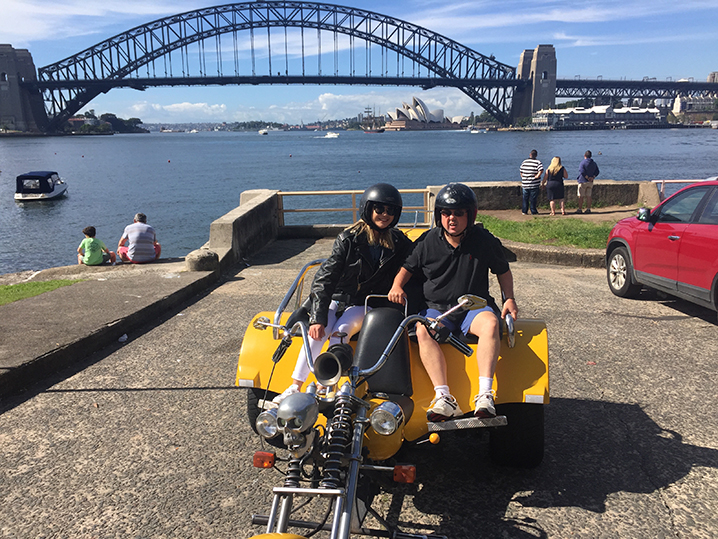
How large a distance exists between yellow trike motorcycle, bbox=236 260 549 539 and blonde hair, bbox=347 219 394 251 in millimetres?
647

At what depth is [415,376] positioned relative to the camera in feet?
11.7

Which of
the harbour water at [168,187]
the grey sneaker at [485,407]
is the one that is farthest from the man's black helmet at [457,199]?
the harbour water at [168,187]

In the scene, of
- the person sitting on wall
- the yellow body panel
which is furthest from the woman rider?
the person sitting on wall

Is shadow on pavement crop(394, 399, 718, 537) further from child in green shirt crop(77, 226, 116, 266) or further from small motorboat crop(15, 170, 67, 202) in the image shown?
small motorboat crop(15, 170, 67, 202)

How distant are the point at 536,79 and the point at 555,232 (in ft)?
521

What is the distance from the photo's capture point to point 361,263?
13.1 feet

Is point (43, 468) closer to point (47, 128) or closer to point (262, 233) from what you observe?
point (262, 233)

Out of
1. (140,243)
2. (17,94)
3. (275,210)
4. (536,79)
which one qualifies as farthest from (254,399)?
(17,94)

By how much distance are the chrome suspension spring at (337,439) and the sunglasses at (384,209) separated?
1.55 m

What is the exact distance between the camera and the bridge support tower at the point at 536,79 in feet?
507

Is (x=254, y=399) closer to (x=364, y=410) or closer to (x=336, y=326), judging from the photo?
(x=336, y=326)

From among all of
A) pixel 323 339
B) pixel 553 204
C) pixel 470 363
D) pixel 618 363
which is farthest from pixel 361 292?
pixel 553 204

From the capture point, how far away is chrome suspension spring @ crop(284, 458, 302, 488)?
242 cm

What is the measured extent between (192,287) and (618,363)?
5.49 metres
